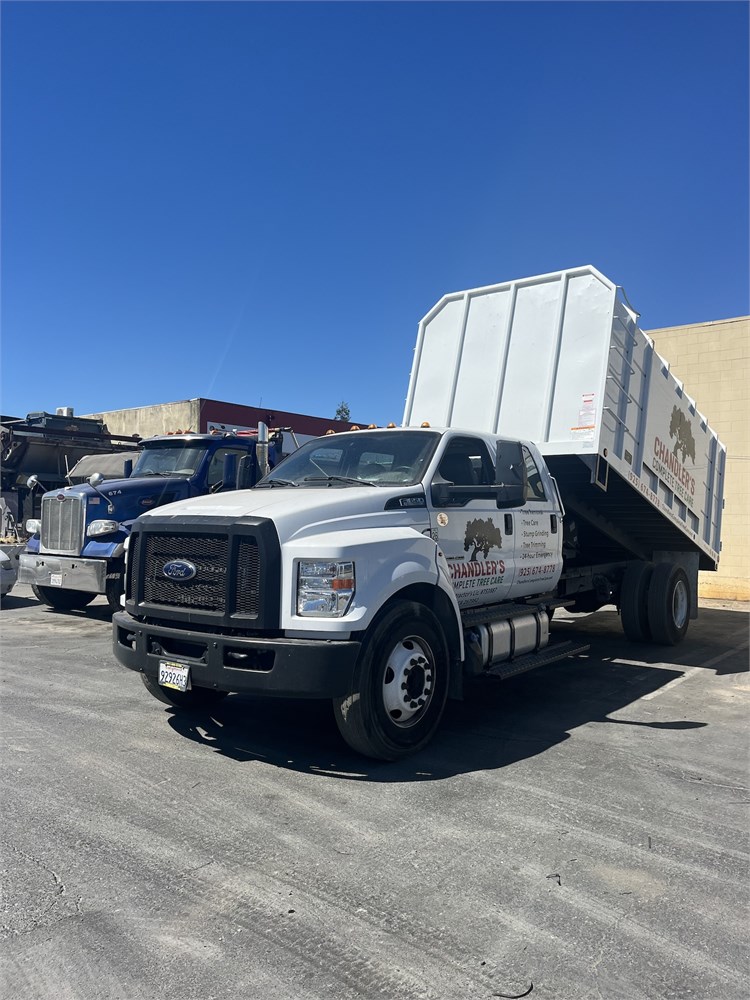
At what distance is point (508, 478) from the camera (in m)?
6.00

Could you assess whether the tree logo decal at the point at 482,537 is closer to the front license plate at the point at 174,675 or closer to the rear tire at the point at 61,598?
the front license plate at the point at 174,675

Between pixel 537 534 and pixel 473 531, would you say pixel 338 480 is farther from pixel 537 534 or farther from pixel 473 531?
pixel 537 534

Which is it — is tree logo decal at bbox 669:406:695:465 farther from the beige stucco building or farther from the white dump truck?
the beige stucco building

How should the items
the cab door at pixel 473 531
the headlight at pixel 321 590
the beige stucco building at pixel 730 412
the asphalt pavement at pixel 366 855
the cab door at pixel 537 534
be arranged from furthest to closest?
the beige stucco building at pixel 730 412 → the cab door at pixel 537 534 → the cab door at pixel 473 531 → the headlight at pixel 321 590 → the asphalt pavement at pixel 366 855

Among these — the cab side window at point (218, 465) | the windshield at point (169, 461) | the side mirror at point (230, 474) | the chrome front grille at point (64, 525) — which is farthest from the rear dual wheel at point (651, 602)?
the chrome front grille at point (64, 525)

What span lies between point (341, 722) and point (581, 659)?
485 centimetres

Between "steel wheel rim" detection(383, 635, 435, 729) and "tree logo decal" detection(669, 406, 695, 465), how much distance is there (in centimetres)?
570

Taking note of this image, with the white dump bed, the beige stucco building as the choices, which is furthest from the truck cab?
the beige stucco building

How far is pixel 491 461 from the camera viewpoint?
659 centimetres

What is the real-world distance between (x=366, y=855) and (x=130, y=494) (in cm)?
758

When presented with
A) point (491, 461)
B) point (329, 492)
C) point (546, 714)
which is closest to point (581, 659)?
point (546, 714)

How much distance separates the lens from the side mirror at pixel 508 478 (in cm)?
594

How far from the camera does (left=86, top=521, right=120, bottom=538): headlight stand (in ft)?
32.4

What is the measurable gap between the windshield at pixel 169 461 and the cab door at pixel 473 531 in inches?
210
